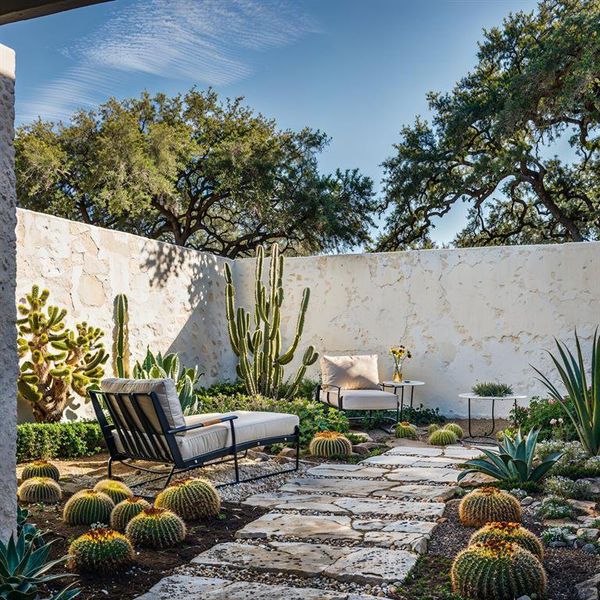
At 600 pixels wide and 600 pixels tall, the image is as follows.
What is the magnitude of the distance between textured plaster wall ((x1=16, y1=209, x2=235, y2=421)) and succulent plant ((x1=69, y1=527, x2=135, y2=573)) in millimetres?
3412

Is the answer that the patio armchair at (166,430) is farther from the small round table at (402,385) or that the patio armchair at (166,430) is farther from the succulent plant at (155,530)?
the small round table at (402,385)

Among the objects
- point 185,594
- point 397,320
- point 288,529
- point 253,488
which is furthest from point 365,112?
point 185,594

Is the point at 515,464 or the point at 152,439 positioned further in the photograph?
the point at 152,439

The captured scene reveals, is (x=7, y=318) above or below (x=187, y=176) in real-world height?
below

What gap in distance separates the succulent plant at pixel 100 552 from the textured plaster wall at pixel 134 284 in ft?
11.2

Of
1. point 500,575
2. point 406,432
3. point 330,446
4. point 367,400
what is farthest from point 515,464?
point 367,400

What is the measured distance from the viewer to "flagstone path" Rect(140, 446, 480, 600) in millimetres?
3018

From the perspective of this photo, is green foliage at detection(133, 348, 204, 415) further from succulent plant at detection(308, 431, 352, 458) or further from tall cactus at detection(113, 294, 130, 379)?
succulent plant at detection(308, 431, 352, 458)

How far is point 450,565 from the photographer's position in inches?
129

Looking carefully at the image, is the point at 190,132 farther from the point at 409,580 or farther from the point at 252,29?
the point at 409,580

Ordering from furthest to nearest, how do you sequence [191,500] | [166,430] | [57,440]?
[57,440], [166,430], [191,500]

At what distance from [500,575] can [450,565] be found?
1.72ft

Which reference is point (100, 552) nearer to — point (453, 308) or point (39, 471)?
point (39, 471)

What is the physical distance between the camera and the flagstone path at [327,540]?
3018 millimetres
